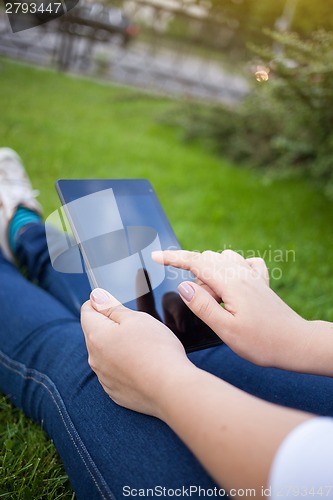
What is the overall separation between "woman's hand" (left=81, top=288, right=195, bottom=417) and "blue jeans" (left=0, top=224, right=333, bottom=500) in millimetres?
63

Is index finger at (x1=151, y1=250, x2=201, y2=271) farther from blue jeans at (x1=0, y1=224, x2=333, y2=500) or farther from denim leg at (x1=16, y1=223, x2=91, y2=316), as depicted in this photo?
denim leg at (x1=16, y1=223, x2=91, y2=316)

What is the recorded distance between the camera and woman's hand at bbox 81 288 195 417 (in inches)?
27.3

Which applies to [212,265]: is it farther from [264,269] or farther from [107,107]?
[107,107]

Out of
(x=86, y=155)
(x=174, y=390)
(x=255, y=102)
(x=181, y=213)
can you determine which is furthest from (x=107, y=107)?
(x=174, y=390)

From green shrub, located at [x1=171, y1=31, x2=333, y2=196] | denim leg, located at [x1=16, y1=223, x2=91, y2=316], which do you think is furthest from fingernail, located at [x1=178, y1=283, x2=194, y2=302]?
green shrub, located at [x1=171, y1=31, x2=333, y2=196]

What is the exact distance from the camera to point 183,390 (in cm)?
65

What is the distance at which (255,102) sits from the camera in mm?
3209

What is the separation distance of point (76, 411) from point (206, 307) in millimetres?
335

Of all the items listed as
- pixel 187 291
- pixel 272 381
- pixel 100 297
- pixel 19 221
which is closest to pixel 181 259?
pixel 187 291

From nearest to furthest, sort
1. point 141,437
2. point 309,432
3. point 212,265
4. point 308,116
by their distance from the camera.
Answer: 1. point 309,432
2. point 141,437
3. point 212,265
4. point 308,116

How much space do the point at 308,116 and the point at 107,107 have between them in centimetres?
321

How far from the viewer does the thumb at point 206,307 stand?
841 mm

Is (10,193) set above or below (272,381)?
below

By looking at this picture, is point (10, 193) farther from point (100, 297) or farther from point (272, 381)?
point (272, 381)
